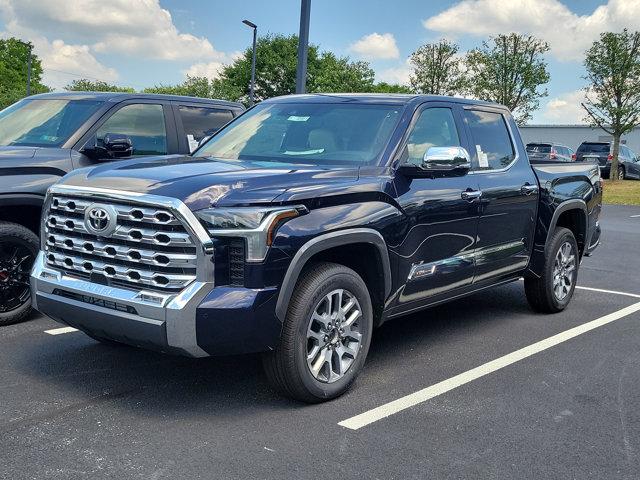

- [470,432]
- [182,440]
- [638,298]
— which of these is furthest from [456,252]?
[638,298]

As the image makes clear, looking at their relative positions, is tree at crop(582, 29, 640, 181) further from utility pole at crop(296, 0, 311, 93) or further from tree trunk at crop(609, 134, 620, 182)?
utility pole at crop(296, 0, 311, 93)

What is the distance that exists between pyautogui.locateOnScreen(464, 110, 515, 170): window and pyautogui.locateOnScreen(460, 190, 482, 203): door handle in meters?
0.27

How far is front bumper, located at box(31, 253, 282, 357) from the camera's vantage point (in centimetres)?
374

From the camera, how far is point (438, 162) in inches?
187

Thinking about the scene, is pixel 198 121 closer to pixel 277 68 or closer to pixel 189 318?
pixel 189 318

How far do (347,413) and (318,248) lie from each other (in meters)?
0.96

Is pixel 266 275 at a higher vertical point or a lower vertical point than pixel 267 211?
lower

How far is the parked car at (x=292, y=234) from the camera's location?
3793 mm

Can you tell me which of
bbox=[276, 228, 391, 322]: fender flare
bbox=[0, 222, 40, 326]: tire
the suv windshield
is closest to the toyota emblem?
bbox=[276, 228, 391, 322]: fender flare

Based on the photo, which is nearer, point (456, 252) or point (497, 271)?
point (456, 252)

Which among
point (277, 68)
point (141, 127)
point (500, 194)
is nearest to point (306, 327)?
point (500, 194)

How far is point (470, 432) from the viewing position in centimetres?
Result: 397

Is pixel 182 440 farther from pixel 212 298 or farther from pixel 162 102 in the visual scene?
pixel 162 102

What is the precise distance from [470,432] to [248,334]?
1.30 metres
